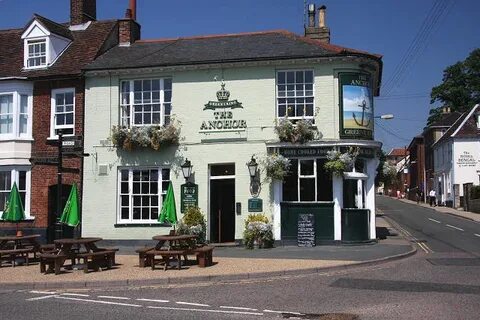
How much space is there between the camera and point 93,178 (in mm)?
21250

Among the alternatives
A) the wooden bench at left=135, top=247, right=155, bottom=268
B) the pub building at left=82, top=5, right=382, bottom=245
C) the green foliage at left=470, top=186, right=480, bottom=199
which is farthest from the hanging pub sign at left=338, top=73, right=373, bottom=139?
the green foliage at left=470, top=186, right=480, bottom=199

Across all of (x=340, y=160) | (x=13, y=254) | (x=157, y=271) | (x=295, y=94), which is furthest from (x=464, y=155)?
(x=13, y=254)

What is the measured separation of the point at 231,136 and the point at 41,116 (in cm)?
786

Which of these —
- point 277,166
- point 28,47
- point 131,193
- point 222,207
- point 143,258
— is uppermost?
point 28,47

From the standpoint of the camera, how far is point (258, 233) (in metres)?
18.9

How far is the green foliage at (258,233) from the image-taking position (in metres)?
18.8

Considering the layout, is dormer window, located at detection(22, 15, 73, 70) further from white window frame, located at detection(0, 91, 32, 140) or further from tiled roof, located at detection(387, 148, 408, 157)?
tiled roof, located at detection(387, 148, 408, 157)

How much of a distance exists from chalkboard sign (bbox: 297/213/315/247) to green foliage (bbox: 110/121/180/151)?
5482mm

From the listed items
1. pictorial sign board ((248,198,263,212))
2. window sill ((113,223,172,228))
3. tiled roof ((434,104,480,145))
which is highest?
tiled roof ((434,104,480,145))

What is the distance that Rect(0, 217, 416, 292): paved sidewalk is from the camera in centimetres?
1262

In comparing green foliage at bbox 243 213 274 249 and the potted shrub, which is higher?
the potted shrub

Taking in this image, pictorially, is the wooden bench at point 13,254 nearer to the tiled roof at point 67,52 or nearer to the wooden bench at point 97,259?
the wooden bench at point 97,259

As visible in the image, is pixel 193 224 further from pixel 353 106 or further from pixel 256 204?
pixel 353 106

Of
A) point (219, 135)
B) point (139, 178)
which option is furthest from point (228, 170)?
point (139, 178)
